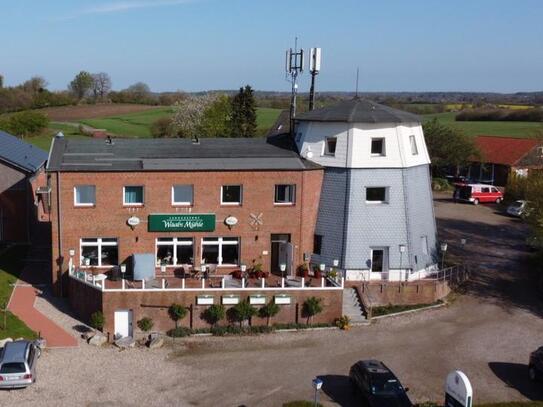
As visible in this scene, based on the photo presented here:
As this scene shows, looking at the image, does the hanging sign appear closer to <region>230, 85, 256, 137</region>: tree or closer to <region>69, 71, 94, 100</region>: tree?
<region>230, 85, 256, 137</region>: tree

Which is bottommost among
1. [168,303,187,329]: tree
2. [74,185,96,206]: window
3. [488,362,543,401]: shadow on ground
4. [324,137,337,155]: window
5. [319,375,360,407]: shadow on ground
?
[319,375,360,407]: shadow on ground

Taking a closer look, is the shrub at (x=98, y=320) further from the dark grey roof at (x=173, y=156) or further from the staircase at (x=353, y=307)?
the staircase at (x=353, y=307)

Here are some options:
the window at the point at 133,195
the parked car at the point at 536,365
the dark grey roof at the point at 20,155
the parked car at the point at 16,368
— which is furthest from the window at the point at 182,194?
the parked car at the point at 536,365

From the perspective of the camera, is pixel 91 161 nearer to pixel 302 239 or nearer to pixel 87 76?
pixel 302 239

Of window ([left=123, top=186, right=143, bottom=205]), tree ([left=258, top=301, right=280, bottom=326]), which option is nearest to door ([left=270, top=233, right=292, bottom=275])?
tree ([left=258, top=301, right=280, bottom=326])

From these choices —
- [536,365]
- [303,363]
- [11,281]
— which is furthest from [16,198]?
[536,365]

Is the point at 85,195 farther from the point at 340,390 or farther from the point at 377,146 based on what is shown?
the point at 340,390
